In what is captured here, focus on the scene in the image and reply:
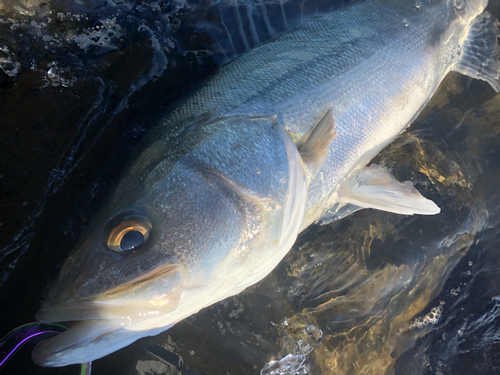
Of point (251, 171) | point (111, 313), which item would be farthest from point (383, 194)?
point (111, 313)

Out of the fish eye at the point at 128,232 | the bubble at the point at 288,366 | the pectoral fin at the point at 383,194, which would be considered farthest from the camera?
the bubble at the point at 288,366

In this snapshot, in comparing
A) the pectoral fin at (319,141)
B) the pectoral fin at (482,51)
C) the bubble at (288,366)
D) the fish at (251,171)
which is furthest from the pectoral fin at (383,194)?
the pectoral fin at (482,51)

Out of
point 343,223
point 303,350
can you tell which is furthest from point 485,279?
point 303,350

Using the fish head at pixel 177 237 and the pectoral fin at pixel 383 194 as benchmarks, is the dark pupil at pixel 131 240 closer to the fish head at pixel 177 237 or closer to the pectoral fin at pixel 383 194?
the fish head at pixel 177 237

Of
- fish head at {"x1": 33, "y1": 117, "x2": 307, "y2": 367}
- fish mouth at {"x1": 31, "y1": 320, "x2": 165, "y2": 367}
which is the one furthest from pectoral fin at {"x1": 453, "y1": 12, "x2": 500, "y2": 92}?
fish mouth at {"x1": 31, "y1": 320, "x2": 165, "y2": 367}

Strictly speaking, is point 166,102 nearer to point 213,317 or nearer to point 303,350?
point 213,317

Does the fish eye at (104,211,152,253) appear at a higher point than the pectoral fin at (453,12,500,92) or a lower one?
higher

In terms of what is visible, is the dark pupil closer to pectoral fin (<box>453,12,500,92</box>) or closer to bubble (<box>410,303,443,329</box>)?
bubble (<box>410,303,443,329</box>)
